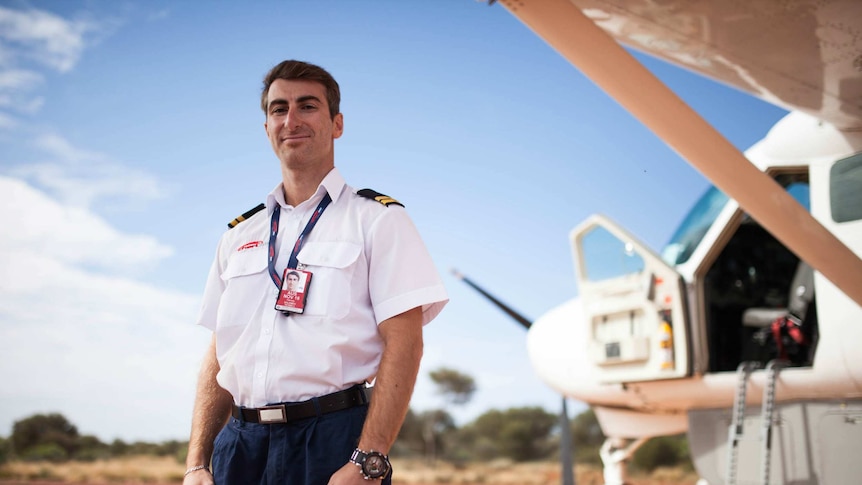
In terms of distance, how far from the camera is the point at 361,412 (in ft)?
6.82

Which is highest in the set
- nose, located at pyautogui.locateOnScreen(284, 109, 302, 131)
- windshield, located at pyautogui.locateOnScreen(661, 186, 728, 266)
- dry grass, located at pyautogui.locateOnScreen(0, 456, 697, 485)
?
windshield, located at pyautogui.locateOnScreen(661, 186, 728, 266)

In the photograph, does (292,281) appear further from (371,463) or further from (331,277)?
(371,463)

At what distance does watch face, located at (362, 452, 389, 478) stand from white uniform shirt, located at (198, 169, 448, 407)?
0.75 ft

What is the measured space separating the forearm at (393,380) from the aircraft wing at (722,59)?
195cm

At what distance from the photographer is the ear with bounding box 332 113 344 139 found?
2.34 m

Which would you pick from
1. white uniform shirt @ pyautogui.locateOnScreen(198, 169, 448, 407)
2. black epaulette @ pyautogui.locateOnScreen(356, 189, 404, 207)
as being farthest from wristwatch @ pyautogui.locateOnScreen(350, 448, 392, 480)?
black epaulette @ pyautogui.locateOnScreen(356, 189, 404, 207)

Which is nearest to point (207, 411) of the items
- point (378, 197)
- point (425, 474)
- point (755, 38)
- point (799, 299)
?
point (378, 197)

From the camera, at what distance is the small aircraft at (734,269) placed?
384cm

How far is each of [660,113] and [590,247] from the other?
2863mm

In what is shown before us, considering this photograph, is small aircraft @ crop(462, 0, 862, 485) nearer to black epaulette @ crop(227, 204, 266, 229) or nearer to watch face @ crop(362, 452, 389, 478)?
black epaulette @ crop(227, 204, 266, 229)

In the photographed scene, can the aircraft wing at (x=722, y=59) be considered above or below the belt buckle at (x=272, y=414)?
above

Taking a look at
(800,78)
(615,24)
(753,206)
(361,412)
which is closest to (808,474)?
(753,206)

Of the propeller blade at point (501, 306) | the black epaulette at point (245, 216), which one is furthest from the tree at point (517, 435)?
the black epaulette at point (245, 216)

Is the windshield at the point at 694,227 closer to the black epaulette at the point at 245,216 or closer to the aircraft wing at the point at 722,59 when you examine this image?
the aircraft wing at the point at 722,59
